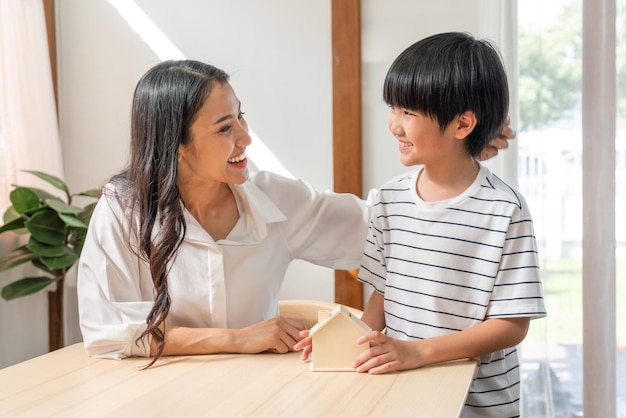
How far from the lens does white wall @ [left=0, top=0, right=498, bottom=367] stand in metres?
2.73

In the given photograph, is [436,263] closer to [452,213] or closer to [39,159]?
[452,213]

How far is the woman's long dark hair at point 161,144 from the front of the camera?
1.67m

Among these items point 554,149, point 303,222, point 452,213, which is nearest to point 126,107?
point 303,222

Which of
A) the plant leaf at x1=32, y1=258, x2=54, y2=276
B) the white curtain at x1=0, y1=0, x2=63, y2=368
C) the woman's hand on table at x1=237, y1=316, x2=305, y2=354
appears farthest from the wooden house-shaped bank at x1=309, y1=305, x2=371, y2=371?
the white curtain at x1=0, y1=0, x2=63, y2=368

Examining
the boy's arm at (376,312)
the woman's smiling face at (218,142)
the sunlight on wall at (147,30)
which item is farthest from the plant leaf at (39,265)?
the boy's arm at (376,312)

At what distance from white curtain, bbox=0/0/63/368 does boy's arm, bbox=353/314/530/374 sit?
2037mm

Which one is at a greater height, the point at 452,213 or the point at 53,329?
the point at 452,213

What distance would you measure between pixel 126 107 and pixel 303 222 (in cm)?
142

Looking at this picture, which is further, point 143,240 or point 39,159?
point 39,159

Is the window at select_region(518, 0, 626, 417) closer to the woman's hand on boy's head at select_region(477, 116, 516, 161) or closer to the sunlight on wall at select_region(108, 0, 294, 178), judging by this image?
the woman's hand on boy's head at select_region(477, 116, 516, 161)

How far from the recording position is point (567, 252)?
2531 mm

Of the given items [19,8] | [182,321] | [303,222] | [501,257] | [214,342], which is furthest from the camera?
[19,8]

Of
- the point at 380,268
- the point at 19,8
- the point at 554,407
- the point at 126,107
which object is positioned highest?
the point at 19,8

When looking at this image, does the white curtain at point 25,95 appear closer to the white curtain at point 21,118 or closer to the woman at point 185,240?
the white curtain at point 21,118
